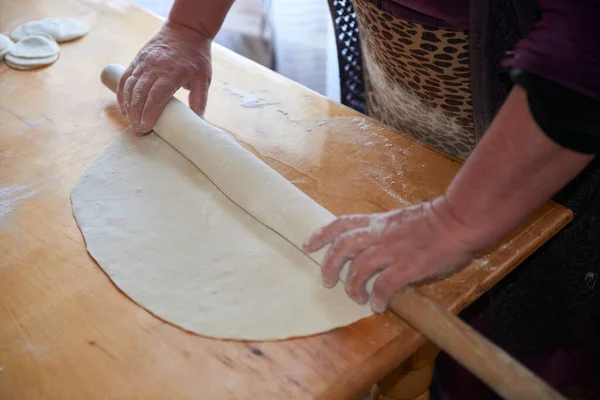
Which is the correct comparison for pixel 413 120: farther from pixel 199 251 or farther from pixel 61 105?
pixel 61 105

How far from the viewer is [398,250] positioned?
779mm

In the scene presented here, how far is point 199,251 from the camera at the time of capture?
0.90 meters

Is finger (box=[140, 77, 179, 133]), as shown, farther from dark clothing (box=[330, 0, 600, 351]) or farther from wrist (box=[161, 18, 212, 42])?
dark clothing (box=[330, 0, 600, 351])

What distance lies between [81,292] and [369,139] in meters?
0.60

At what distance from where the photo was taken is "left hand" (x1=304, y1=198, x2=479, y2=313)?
761mm

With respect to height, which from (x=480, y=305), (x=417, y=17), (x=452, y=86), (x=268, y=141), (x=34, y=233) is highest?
(x=417, y=17)

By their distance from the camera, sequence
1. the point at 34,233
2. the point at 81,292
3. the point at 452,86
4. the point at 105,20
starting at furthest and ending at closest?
1. the point at 105,20
2. the point at 452,86
3. the point at 34,233
4. the point at 81,292

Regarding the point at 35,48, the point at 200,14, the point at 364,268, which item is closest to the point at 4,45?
the point at 35,48

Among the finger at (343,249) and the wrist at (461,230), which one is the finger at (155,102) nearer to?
the finger at (343,249)

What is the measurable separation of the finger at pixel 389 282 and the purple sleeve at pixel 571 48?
30 centimetres

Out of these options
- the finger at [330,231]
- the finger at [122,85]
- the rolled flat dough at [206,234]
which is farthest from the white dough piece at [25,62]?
the finger at [330,231]

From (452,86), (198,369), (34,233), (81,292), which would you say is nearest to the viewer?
(198,369)

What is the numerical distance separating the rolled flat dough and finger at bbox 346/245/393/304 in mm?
22

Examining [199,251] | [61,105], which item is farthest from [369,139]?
[61,105]
